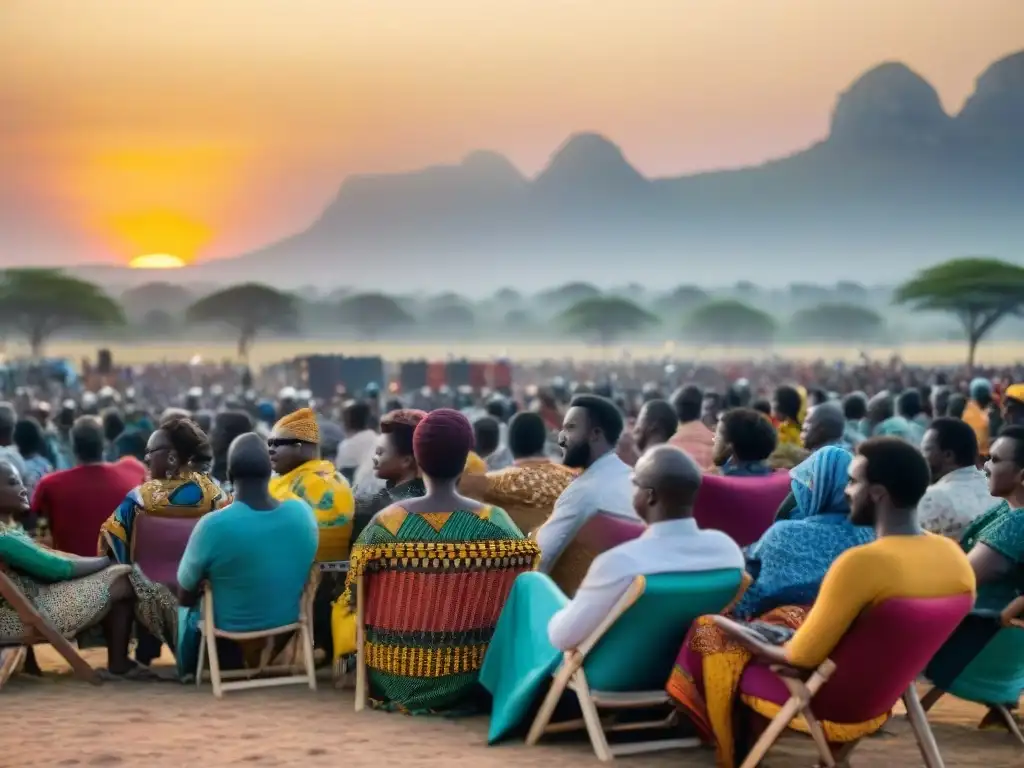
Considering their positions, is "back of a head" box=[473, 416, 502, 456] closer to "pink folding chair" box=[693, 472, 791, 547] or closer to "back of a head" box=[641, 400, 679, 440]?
"back of a head" box=[641, 400, 679, 440]

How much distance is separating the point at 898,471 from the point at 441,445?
1903mm

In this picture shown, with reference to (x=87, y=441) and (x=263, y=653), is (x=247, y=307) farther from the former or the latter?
(x=263, y=653)

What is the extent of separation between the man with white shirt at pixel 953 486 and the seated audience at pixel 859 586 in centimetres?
207

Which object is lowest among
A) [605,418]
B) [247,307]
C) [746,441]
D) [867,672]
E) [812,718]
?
[812,718]

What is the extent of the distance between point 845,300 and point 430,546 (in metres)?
145

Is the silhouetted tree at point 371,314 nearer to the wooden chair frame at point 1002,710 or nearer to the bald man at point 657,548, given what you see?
the wooden chair frame at point 1002,710

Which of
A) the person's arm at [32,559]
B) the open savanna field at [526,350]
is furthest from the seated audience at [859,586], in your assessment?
the open savanna field at [526,350]

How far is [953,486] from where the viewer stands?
693 centimetres

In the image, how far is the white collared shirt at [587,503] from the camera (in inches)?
243

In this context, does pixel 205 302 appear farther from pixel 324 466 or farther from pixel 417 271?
pixel 417 271

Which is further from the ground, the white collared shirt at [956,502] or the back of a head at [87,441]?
the back of a head at [87,441]

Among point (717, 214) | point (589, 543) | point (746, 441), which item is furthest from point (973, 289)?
point (717, 214)

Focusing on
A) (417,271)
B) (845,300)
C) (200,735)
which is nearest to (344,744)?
(200,735)

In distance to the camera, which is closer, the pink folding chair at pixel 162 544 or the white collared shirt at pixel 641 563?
the white collared shirt at pixel 641 563
